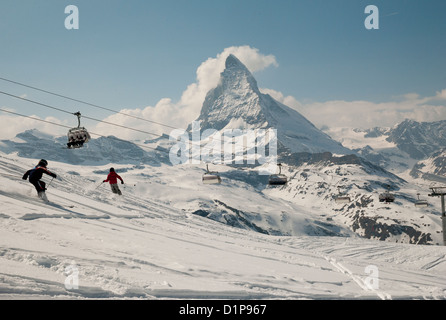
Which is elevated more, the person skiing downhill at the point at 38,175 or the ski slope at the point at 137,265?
the person skiing downhill at the point at 38,175

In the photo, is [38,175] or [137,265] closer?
[137,265]

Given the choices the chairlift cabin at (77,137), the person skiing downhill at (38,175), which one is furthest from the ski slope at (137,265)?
the chairlift cabin at (77,137)

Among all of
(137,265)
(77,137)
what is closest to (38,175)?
(77,137)

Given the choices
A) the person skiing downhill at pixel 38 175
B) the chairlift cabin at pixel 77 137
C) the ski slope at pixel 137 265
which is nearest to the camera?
the ski slope at pixel 137 265

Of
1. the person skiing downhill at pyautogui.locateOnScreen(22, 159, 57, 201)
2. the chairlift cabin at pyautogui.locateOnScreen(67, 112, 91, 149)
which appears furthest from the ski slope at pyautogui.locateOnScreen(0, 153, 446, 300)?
the chairlift cabin at pyautogui.locateOnScreen(67, 112, 91, 149)

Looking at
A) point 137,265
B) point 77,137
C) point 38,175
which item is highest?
point 77,137

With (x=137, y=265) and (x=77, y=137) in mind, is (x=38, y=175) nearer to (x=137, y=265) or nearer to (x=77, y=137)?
(x=77, y=137)

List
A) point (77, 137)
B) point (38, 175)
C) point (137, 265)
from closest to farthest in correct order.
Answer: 1. point (137, 265)
2. point (38, 175)
3. point (77, 137)

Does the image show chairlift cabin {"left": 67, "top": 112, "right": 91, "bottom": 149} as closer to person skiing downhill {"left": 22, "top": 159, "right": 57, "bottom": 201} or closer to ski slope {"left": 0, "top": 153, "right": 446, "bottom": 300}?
ski slope {"left": 0, "top": 153, "right": 446, "bottom": 300}

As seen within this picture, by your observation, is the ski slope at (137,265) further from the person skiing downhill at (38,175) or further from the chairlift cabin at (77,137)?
the chairlift cabin at (77,137)

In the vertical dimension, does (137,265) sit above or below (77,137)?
below
